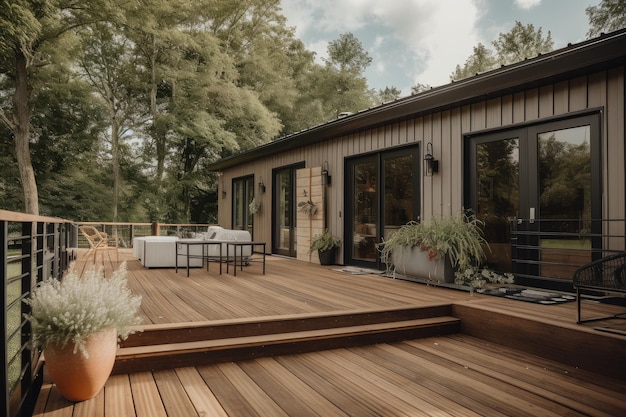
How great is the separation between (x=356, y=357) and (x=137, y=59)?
1632 cm

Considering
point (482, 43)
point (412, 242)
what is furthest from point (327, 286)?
point (482, 43)

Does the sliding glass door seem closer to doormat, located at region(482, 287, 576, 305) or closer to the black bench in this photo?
doormat, located at region(482, 287, 576, 305)

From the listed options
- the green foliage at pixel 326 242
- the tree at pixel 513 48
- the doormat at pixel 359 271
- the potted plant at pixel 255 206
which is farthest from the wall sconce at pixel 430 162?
the tree at pixel 513 48

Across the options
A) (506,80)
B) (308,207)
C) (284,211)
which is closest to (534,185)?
(506,80)

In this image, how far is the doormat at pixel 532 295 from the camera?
13.5 feet

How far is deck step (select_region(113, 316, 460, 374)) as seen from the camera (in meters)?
2.86

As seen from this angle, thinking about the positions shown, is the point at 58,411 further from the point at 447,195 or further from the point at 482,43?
the point at 482,43

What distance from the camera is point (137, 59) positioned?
16.4 metres

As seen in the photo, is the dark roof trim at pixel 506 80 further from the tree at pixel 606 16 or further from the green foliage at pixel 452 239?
the tree at pixel 606 16

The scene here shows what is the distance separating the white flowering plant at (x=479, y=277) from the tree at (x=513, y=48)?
1441 centimetres

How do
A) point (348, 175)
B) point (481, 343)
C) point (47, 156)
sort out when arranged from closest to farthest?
point (481, 343), point (348, 175), point (47, 156)

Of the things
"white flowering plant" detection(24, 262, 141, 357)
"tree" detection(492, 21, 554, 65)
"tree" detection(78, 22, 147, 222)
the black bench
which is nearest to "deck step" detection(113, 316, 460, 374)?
"white flowering plant" detection(24, 262, 141, 357)

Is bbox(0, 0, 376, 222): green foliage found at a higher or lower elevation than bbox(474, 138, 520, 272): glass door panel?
higher

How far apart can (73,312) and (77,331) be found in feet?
0.32
